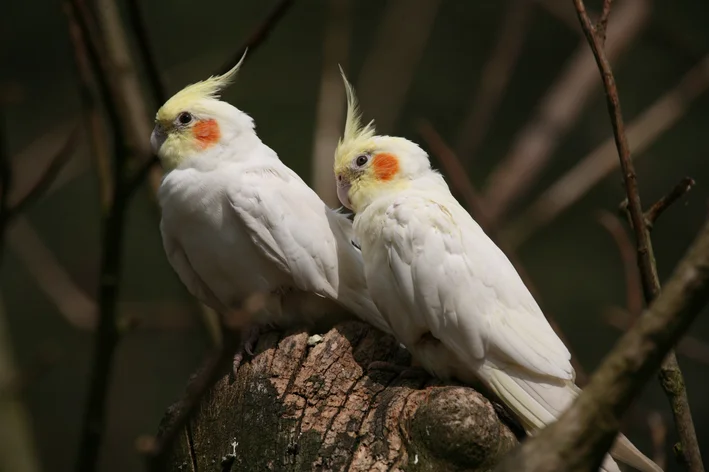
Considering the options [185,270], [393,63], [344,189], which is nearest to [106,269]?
[185,270]

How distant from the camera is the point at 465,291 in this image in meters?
3.51

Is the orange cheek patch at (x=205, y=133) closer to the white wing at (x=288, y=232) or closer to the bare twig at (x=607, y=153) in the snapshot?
the white wing at (x=288, y=232)

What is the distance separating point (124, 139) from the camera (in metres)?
3.31

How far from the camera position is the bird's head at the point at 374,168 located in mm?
4059

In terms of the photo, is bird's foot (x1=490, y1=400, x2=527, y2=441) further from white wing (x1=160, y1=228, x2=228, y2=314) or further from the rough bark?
white wing (x1=160, y1=228, x2=228, y2=314)

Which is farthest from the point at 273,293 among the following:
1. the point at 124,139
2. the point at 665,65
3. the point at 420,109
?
the point at 665,65

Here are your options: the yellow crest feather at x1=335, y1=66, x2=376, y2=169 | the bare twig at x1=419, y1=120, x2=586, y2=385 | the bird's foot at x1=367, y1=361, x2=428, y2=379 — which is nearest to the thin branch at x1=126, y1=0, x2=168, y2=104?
the yellow crest feather at x1=335, y1=66, x2=376, y2=169

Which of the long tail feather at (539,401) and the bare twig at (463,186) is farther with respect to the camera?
the bare twig at (463,186)

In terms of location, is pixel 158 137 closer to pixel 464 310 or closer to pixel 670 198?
pixel 464 310

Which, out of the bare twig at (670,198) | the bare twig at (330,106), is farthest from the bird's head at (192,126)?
the bare twig at (330,106)

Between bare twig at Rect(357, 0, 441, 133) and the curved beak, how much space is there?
4.11 metres

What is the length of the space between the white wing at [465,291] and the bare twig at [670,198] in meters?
0.60

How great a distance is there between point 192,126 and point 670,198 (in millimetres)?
2146

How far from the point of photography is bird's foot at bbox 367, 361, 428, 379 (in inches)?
134
